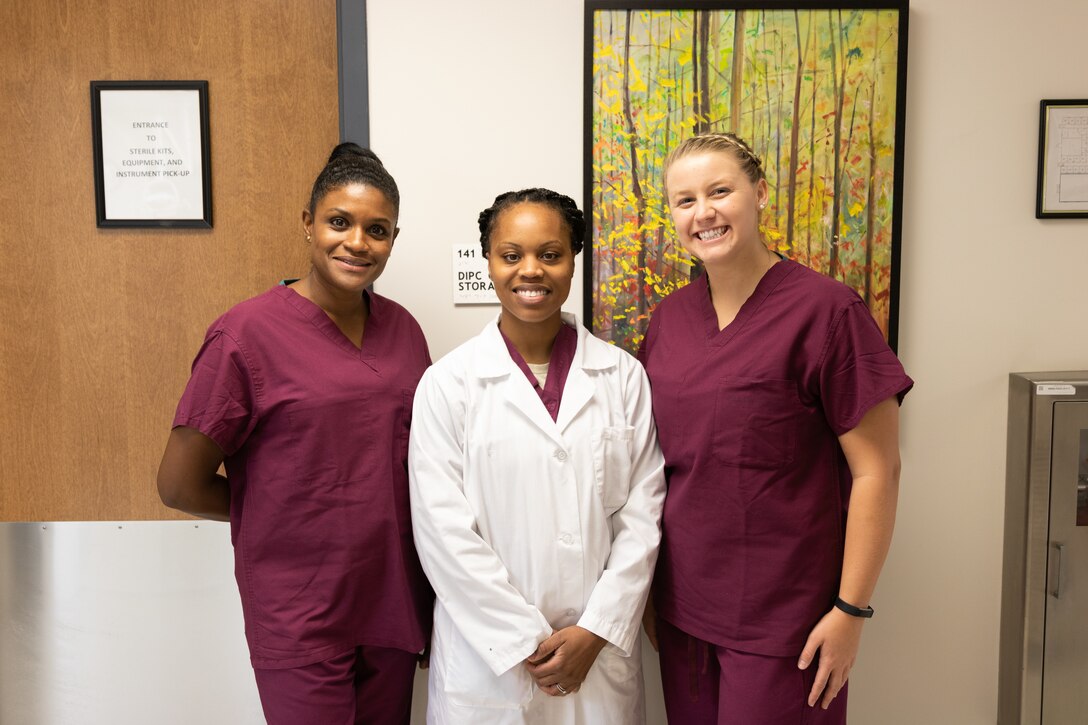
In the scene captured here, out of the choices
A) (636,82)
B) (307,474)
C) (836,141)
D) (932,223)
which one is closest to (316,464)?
(307,474)

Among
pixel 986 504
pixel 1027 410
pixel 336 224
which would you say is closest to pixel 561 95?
pixel 336 224

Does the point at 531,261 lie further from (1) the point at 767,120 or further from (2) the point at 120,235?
(2) the point at 120,235

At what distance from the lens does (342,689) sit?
1.30 metres

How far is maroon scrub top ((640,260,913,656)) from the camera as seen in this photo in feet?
3.89

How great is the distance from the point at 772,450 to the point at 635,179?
2.52ft

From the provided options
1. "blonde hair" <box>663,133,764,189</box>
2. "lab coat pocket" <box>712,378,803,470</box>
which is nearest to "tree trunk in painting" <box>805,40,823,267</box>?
"blonde hair" <box>663,133,764,189</box>

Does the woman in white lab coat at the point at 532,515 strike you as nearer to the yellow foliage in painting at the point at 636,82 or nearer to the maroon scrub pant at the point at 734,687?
the maroon scrub pant at the point at 734,687

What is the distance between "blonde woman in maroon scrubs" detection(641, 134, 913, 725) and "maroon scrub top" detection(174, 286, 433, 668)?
539 millimetres

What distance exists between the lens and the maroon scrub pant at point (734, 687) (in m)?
1.21

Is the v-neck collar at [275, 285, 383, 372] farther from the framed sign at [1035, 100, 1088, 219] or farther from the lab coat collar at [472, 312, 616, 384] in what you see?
the framed sign at [1035, 100, 1088, 219]

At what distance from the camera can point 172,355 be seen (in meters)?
1.80

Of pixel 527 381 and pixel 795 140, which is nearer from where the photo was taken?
pixel 527 381

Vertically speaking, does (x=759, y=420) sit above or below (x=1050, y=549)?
above

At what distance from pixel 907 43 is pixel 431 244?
3.93 feet
